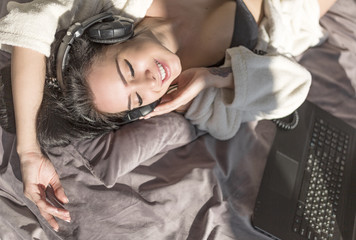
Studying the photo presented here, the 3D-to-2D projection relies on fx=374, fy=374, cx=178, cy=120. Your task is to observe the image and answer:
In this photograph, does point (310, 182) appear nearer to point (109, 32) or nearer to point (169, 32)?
point (169, 32)

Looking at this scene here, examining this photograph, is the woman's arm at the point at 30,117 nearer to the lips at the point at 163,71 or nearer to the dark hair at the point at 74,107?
the dark hair at the point at 74,107

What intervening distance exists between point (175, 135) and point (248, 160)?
27cm

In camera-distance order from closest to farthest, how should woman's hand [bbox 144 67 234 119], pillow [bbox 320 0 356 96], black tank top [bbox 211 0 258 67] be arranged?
woman's hand [bbox 144 67 234 119]
black tank top [bbox 211 0 258 67]
pillow [bbox 320 0 356 96]

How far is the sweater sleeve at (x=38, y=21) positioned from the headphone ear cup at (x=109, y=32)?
0.12 meters

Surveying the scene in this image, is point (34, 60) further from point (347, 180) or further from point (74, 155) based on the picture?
point (347, 180)

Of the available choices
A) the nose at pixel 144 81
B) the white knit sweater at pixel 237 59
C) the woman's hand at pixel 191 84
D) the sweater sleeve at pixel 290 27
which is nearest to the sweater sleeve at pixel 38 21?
the white knit sweater at pixel 237 59

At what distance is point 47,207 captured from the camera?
1.08 metres

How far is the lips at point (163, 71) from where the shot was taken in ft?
3.52

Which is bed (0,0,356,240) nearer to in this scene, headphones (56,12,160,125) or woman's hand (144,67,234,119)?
woman's hand (144,67,234,119)

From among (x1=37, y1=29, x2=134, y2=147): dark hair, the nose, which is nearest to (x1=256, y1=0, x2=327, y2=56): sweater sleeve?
the nose

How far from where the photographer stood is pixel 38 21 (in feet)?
3.42

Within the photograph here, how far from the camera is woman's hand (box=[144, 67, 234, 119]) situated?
1.18 m

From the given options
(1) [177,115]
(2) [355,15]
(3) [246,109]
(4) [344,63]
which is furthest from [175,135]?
(2) [355,15]

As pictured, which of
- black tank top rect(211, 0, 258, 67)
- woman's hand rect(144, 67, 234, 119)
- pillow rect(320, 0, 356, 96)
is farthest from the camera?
pillow rect(320, 0, 356, 96)
